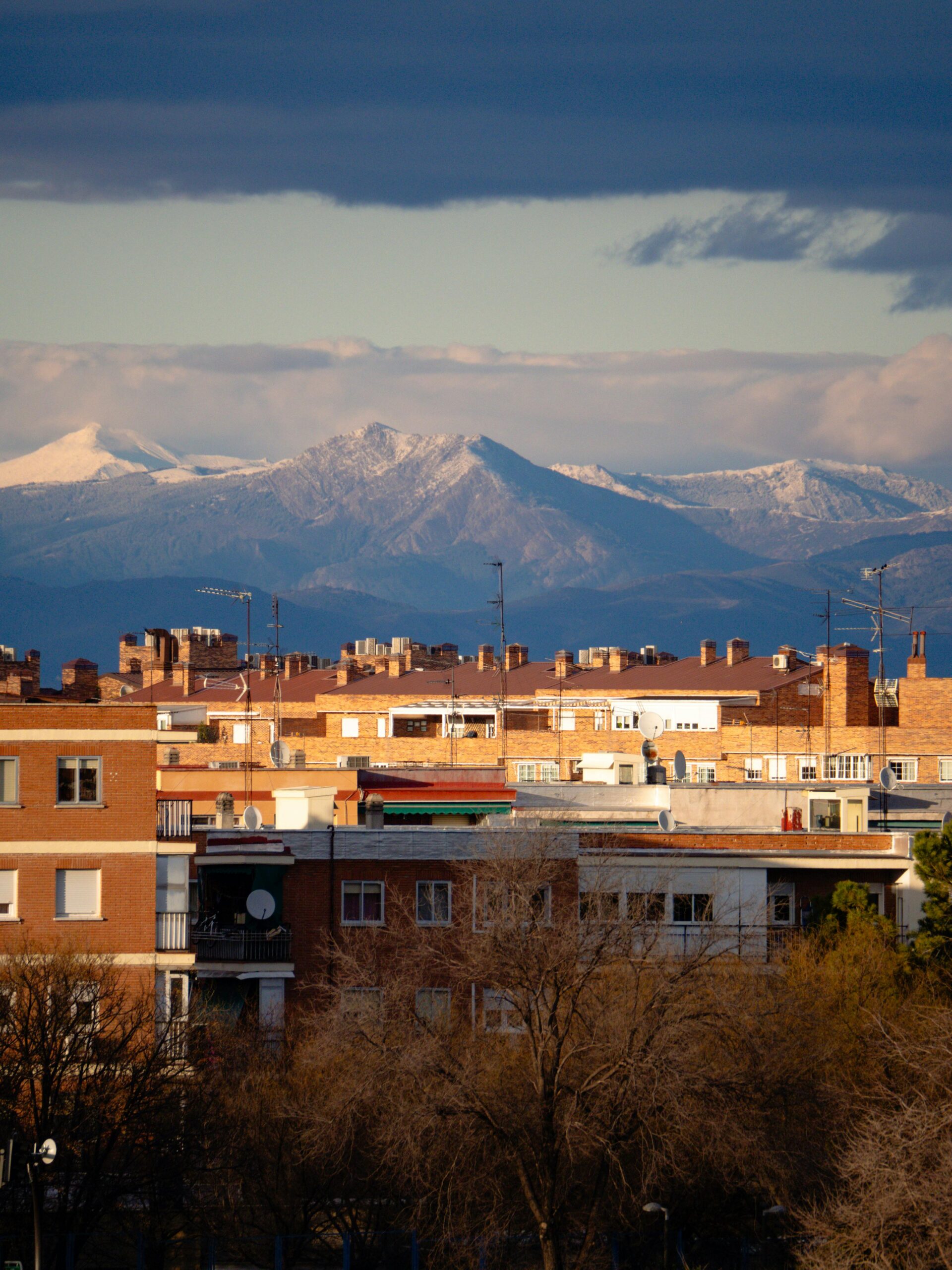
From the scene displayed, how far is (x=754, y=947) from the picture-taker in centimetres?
4384

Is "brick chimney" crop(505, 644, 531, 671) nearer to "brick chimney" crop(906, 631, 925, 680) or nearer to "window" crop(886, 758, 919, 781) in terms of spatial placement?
"brick chimney" crop(906, 631, 925, 680)

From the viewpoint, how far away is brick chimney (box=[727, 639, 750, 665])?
378ft

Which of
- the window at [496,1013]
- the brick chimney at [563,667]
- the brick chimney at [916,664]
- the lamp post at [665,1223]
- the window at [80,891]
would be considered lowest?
the lamp post at [665,1223]

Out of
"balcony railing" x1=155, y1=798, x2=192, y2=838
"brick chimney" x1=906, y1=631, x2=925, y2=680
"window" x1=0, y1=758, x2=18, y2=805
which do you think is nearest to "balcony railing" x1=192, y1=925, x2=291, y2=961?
"balcony railing" x1=155, y1=798, x2=192, y2=838

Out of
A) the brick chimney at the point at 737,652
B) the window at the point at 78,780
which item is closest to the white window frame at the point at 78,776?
the window at the point at 78,780

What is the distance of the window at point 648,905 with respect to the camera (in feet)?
128

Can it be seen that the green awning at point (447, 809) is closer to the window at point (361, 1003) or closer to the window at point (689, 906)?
the window at point (689, 906)

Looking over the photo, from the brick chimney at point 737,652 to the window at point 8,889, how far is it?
77978 mm

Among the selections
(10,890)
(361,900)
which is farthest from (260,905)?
(10,890)

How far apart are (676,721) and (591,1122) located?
68563mm

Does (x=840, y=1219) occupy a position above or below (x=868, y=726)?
below

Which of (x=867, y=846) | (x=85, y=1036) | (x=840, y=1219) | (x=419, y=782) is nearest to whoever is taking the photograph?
(x=840, y=1219)

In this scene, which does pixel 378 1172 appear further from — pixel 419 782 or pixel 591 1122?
pixel 419 782

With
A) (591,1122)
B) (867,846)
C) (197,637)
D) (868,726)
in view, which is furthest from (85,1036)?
(197,637)
